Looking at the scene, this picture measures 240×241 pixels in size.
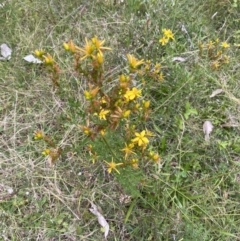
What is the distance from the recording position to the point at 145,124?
2.18 metres

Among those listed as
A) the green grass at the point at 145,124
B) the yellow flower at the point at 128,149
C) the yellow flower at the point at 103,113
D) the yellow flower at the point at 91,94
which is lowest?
the green grass at the point at 145,124

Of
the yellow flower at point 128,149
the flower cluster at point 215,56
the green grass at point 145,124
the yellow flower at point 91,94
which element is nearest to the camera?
the yellow flower at point 91,94

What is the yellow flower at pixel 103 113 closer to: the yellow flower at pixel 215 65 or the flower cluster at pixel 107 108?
the flower cluster at pixel 107 108

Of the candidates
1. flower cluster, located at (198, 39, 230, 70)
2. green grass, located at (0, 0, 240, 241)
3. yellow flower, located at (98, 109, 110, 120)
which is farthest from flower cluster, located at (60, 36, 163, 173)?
flower cluster, located at (198, 39, 230, 70)

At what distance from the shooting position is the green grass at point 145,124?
1984 millimetres

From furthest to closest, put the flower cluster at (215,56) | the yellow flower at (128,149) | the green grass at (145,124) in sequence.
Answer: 1. the flower cluster at (215,56)
2. the green grass at (145,124)
3. the yellow flower at (128,149)

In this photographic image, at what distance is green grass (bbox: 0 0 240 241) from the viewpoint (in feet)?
6.51

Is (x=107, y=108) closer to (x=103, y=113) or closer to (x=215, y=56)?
(x=103, y=113)

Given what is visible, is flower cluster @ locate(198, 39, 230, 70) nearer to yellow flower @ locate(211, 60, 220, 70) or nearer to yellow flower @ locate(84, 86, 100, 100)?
yellow flower @ locate(211, 60, 220, 70)

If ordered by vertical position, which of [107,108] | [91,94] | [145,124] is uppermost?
[91,94]

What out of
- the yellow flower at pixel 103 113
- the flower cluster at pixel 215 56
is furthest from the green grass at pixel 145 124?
the yellow flower at pixel 103 113

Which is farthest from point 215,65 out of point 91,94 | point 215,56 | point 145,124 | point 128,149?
point 91,94

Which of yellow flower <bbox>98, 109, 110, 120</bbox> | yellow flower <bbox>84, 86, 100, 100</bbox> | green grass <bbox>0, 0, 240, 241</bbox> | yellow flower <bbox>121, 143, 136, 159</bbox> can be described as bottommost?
green grass <bbox>0, 0, 240, 241</bbox>

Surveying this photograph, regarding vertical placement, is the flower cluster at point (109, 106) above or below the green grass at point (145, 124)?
above
